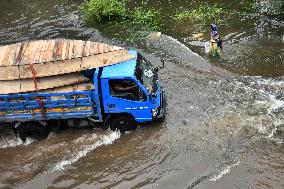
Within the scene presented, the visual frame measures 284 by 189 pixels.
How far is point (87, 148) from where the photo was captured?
12938 mm

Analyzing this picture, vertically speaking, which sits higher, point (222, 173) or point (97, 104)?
point (97, 104)

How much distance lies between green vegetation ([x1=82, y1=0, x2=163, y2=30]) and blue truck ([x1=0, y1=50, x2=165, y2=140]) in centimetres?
871

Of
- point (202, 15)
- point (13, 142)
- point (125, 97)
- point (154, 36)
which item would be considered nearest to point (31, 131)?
point (13, 142)

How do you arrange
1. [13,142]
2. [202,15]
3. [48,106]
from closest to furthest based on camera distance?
1. [48,106]
2. [13,142]
3. [202,15]

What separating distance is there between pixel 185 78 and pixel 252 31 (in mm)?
5569

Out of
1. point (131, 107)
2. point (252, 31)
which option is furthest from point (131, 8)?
point (131, 107)

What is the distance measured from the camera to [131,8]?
23906mm

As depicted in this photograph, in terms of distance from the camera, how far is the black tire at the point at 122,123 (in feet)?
43.1

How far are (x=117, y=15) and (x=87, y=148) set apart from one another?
11134 mm

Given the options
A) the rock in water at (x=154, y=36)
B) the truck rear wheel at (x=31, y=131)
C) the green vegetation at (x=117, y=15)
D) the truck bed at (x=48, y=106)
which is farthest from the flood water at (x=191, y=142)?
the green vegetation at (x=117, y=15)

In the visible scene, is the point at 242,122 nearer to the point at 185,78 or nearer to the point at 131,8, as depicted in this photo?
the point at 185,78

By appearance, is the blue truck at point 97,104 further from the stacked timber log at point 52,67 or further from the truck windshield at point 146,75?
the stacked timber log at point 52,67

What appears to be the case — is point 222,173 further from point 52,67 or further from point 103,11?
point 103,11

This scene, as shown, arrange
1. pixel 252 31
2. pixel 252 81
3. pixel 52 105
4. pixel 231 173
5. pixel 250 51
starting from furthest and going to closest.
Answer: pixel 252 31 → pixel 250 51 → pixel 252 81 → pixel 52 105 → pixel 231 173
